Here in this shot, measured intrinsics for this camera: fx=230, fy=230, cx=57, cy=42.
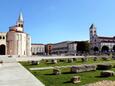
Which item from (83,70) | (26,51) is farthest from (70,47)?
(83,70)

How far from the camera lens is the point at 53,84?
46.6 ft

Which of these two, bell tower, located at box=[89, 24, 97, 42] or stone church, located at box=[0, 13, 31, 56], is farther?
bell tower, located at box=[89, 24, 97, 42]

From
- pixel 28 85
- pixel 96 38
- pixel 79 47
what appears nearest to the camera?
pixel 28 85

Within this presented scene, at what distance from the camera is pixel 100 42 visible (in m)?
146

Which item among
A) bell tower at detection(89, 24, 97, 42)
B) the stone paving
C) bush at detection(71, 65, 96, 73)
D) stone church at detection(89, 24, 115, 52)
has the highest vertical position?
bell tower at detection(89, 24, 97, 42)

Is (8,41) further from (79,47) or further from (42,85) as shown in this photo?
(42,85)

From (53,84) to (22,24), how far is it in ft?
329

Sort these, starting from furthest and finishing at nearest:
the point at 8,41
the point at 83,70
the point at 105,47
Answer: the point at 105,47
the point at 8,41
the point at 83,70

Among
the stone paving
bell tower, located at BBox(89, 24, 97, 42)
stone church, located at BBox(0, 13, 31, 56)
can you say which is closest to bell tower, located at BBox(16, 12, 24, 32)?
stone church, located at BBox(0, 13, 31, 56)

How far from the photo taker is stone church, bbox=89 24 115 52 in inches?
5586

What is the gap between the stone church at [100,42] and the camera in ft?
466

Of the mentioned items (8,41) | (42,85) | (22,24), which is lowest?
(42,85)

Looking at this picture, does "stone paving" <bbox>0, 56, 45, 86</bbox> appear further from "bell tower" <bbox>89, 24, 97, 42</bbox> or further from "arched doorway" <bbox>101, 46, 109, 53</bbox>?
"bell tower" <bbox>89, 24, 97, 42</bbox>

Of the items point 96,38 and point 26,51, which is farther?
point 96,38
